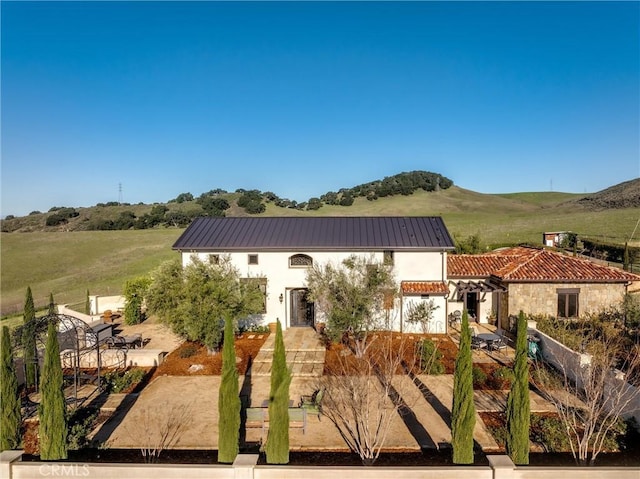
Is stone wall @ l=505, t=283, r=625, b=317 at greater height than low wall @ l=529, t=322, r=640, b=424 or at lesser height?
greater

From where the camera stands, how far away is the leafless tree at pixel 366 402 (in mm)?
10295

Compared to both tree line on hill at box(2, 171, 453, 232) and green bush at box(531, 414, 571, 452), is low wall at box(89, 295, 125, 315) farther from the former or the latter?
tree line on hill at box(2, 171, 453, 232)

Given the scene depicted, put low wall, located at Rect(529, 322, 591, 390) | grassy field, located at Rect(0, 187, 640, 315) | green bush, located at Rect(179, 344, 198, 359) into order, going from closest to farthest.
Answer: low wall, located at Rect(529, 322, 591, 390) → green bush, located at Rect(179, 344, 198, 359) → grassy field, located at Rect(0, 187, 640, 315)

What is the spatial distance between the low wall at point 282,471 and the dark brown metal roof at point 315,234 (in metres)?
14.1

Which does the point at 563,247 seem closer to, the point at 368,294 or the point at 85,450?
the point at 368,294

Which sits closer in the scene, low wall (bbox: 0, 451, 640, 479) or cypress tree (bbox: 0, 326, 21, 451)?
low wall (bbox: 0, 451, 640, 479)

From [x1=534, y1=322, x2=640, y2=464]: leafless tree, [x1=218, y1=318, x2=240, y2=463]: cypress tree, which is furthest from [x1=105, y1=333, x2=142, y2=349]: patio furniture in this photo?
[x1=534, y1=322, x2=640, y2=464]: leafless tree

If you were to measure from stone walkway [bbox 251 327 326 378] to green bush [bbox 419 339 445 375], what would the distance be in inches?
163

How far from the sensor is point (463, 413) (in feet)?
31.3

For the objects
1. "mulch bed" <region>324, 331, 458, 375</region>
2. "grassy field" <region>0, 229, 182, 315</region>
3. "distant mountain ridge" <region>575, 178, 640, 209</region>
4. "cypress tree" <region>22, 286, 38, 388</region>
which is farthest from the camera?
"distant mountain ridge" <region>575, 178, 640, 209</region>

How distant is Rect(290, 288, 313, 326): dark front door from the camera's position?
23156 millimetres

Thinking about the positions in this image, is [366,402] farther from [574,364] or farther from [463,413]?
[574,364]

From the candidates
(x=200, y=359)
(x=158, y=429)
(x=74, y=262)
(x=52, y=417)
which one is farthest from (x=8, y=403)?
(x=74, y=262)

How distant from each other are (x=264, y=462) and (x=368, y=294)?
926cm
